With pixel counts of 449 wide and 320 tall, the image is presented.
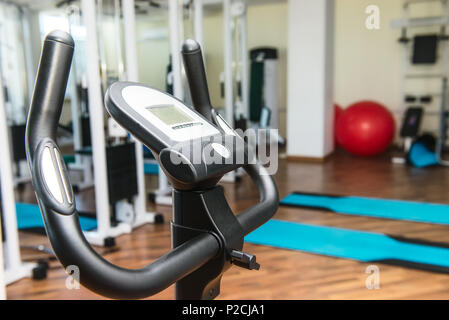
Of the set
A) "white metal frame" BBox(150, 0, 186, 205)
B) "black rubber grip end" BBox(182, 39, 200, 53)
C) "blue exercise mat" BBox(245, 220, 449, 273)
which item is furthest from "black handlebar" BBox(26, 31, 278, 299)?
"white metal frame" BBox(150, 0, 186, 205)

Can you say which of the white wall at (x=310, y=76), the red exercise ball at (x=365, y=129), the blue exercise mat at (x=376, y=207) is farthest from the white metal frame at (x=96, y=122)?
the red exercise ball at (x=365, y=129)

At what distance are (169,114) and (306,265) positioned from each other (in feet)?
6.62

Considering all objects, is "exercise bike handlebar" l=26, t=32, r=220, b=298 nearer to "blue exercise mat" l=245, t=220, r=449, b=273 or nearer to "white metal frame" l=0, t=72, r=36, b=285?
"white metal frame" l=0, t=72, r=36, b=285

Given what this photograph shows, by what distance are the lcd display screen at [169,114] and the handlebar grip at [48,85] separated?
0.14 m

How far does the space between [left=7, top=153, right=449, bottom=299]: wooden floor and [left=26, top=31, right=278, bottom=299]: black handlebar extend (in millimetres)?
1590

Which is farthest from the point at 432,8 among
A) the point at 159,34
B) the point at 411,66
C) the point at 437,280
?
the point at 437,280

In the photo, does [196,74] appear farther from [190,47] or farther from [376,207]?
[376,207]

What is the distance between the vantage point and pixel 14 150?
4605mm

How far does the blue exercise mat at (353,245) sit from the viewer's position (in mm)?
2518

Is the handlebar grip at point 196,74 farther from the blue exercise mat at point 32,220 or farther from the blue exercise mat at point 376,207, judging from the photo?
the blue exercise mat at point 376,207

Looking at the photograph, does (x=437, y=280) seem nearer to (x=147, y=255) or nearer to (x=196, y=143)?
(x=147, y=255)

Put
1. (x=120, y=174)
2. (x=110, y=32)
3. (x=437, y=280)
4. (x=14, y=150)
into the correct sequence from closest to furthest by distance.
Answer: (x=437, y=280) → (x=120, y=174) → (x=14, y=150) → (x=110, y=32)

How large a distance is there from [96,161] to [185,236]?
2.22m

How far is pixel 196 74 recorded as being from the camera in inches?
34.5
